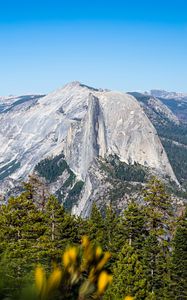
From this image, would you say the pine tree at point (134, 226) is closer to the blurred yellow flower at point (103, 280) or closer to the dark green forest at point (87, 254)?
the dark green forest at point (87, 254)

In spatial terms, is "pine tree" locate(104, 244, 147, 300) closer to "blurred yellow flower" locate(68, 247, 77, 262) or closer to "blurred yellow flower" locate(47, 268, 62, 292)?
"blurred yellow flower" locate(68, 247, 77, 262)

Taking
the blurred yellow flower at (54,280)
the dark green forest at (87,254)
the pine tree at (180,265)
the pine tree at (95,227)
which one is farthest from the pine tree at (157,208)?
the blurred yellow flower at (54,280)

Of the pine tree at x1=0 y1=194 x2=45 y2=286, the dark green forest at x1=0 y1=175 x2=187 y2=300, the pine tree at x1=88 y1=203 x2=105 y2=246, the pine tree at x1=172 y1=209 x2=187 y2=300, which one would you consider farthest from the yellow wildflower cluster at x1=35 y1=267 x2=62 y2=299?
the pine tree at x1=88 y1=203 x2=105 y2=246

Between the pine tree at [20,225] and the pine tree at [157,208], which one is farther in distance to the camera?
the pine tree at [157,208]

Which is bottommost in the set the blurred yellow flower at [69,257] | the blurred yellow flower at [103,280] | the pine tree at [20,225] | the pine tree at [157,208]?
the pine tree at [157,208]

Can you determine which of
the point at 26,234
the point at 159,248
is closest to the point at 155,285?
the point at 159,248

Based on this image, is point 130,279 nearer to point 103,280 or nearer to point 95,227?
point 95,227

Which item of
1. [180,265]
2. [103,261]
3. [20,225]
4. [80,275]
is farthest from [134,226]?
[80,275]
